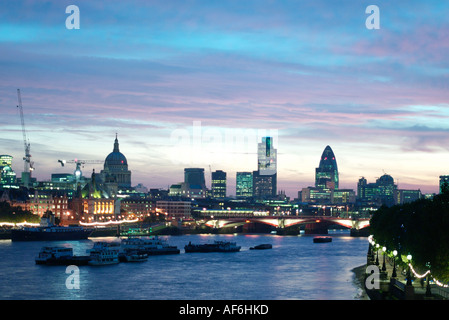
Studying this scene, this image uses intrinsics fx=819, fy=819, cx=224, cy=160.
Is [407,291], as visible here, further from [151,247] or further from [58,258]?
[151,247]

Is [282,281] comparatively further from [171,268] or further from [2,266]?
[2,266]

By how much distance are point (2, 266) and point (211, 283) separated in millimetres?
19865

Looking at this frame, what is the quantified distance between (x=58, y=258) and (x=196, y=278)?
1879cm

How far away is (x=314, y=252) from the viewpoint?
89.9 meters

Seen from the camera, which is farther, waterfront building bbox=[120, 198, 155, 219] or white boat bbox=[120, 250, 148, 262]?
waterfront building bbox=[120, 198, 155, 219]

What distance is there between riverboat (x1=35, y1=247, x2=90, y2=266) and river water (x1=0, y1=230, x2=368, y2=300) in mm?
1471

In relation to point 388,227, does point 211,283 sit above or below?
below

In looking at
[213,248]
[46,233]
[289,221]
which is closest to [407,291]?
[213,248]

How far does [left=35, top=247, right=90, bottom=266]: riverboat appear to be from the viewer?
71562mm

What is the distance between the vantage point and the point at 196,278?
5844cm

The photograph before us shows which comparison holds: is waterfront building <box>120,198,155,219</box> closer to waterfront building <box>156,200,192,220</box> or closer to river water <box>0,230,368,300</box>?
waterfront building <box>156,200,192,220</box>

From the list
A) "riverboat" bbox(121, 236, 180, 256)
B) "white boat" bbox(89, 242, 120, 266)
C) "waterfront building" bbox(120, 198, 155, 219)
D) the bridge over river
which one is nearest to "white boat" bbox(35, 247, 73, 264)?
"white boat" bbox(89, 242, 120, 266)

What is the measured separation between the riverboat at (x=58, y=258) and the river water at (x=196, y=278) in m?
1.47
